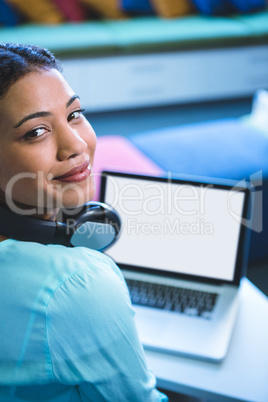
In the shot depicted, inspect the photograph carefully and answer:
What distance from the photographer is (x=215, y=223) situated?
1277 mm

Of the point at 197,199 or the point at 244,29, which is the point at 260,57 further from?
the point at 197,199

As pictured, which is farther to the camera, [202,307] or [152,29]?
[152,29]

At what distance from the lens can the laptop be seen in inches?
46.9

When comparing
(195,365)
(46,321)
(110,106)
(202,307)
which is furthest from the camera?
(110,106)

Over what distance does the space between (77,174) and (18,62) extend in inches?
7.7

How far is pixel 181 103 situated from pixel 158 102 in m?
0.21

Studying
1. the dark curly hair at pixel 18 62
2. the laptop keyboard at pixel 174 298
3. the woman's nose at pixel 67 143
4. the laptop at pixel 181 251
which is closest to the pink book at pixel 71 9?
the laptop at pixel 181 251

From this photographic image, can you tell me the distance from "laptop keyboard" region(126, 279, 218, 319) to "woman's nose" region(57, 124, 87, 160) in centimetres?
53

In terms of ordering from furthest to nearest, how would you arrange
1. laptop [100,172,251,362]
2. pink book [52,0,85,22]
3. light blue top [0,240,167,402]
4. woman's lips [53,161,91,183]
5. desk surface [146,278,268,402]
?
pink book [52,0,85,22]
laptop [100,172,251,362]
desk surface [146,278,268,402]
woman's lips [53,161,91,183]
light blue top [0,240,167,402]

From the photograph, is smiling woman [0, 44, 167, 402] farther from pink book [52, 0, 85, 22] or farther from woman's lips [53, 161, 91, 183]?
pink book [52, 0, 85, 22]

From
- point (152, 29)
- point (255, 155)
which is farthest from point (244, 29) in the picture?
point (255, 155)

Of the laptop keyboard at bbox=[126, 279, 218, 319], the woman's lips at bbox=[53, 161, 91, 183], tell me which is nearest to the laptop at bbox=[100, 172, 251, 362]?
the laptop keyboard at bbox=[126, 279, 218, 319]

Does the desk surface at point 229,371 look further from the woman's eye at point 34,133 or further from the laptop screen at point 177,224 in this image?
the woman's eye at point 34,133

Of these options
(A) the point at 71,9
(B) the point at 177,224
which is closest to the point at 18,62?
(B) the point at 177,224
